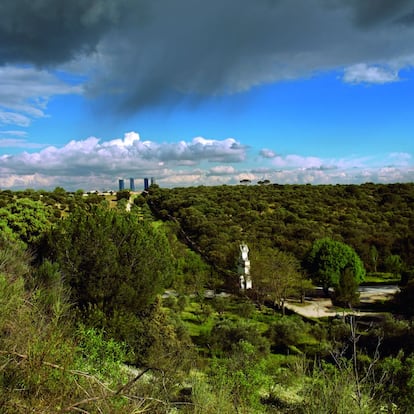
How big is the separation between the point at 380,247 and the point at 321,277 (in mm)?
11343

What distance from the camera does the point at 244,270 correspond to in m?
27.9

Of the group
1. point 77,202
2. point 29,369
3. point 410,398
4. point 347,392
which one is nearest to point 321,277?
point 410,398

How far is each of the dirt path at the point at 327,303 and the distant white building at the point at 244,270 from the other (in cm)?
281

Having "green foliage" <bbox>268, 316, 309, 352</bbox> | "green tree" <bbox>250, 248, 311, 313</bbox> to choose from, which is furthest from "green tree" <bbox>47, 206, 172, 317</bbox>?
"green tree" <bbox>250, 248, 311, 313</bbox>

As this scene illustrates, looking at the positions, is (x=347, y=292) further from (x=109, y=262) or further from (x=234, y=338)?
(x=109, y=262)

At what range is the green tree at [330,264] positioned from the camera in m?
27.4

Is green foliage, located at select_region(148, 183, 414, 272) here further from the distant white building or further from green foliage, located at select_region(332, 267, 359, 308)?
green foliage, located at select_region(332, 267, 359, 308)

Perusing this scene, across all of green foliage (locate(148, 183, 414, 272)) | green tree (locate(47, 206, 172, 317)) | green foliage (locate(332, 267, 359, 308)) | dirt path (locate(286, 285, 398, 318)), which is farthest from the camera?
green foliage (locate(148, 183, 414, 272))

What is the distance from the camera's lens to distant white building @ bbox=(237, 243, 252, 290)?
1092 inches

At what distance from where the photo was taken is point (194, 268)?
98.2ft

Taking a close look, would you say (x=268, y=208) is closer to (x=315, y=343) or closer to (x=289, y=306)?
(x=289, y=306)

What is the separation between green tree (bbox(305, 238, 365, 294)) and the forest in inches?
3.4

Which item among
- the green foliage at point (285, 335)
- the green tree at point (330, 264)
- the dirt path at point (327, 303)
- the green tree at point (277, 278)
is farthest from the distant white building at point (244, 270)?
the green foliage at point (285, 335)

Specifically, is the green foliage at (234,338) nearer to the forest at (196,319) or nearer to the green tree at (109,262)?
the forest at (196,319)
